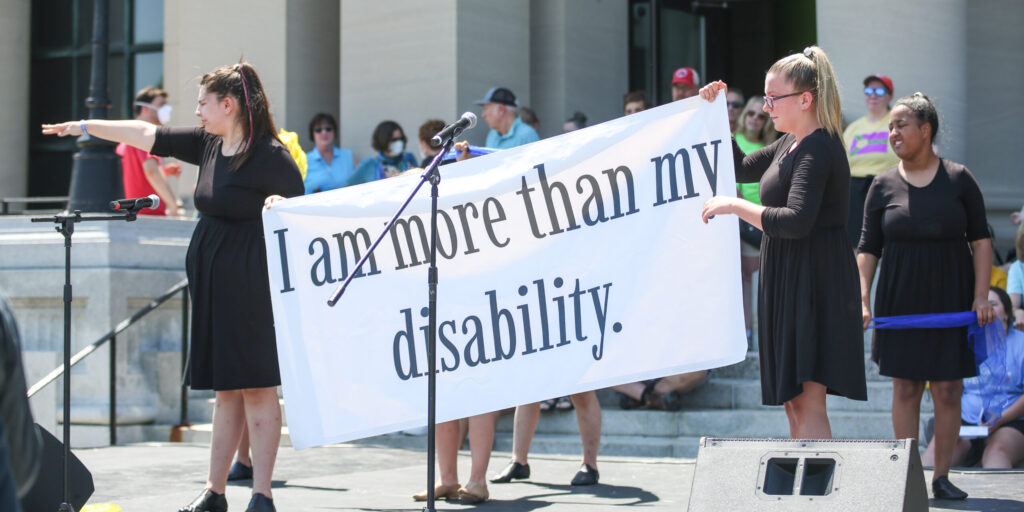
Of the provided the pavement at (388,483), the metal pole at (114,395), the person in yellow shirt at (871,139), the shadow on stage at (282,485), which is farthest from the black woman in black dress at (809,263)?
the metal pole at (114,395)

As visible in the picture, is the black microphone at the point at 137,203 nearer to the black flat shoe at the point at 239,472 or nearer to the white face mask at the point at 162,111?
the black flat shoe at the point at 239,472

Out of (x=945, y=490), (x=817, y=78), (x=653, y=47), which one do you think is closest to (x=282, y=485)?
(x=945, y=490)

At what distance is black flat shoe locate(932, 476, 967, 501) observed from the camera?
20.2ft

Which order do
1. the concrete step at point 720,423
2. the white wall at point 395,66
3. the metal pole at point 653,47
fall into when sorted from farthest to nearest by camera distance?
the metal pole at point 653,47, the white wall at point 395,66, the concrete step at point 720,423

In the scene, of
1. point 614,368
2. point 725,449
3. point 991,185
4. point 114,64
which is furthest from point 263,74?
point 725,449

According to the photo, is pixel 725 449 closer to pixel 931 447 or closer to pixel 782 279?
pixel 782 279

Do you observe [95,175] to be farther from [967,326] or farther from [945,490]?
[945,490]

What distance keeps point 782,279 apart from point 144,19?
12.9m

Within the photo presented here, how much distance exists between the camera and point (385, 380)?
6230mm

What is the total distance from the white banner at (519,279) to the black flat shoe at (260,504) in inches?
12.6

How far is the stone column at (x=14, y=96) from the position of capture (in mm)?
16344

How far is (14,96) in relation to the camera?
1647 centimetres

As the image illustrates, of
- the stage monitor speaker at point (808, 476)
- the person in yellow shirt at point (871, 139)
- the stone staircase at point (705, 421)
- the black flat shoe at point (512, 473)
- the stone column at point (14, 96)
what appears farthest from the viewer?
the stone column at point (14, 96)

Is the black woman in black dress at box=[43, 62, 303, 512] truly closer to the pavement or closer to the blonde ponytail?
the pavement
